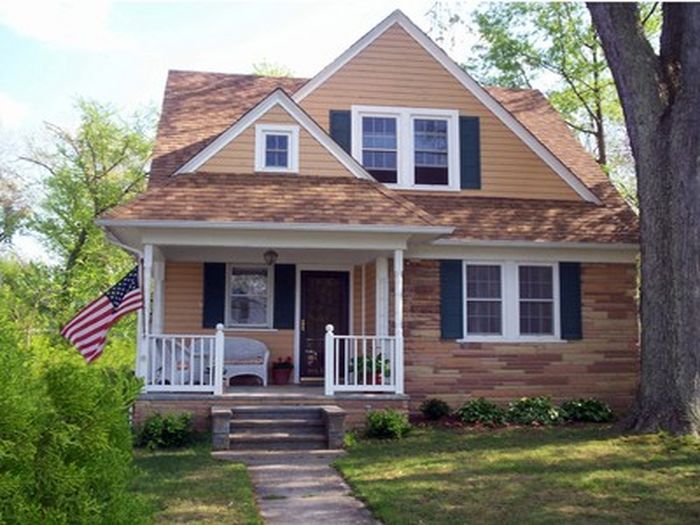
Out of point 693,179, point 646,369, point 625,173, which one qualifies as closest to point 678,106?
point 693,179

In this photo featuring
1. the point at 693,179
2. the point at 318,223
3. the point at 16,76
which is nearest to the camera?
the point at 693,179

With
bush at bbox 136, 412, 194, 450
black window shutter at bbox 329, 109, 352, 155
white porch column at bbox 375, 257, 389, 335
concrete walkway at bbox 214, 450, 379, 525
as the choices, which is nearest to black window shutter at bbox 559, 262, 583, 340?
white porch column at bbox 375, 257, 389, 335

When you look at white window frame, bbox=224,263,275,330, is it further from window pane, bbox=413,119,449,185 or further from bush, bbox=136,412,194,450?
bush, bbox=136,412,194,450

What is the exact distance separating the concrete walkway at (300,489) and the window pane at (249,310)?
4.12 m

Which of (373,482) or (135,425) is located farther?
(135,425)

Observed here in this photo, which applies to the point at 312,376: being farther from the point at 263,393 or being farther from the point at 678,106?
the point at 678,106

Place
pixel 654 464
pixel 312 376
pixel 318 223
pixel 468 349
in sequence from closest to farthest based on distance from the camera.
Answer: pixel 654 464 → pixel 318 223 → pixel 468 349 → pixel 312 376

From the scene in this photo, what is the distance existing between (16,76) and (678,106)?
2194 cm

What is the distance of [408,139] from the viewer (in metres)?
14.7

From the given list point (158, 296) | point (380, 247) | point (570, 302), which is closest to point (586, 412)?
point (570, 302)

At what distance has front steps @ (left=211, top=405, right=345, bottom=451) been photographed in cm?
1059

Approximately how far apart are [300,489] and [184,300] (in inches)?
258

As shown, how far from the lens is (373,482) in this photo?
324 inches

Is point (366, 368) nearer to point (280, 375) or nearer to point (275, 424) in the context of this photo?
point (275, 424)
